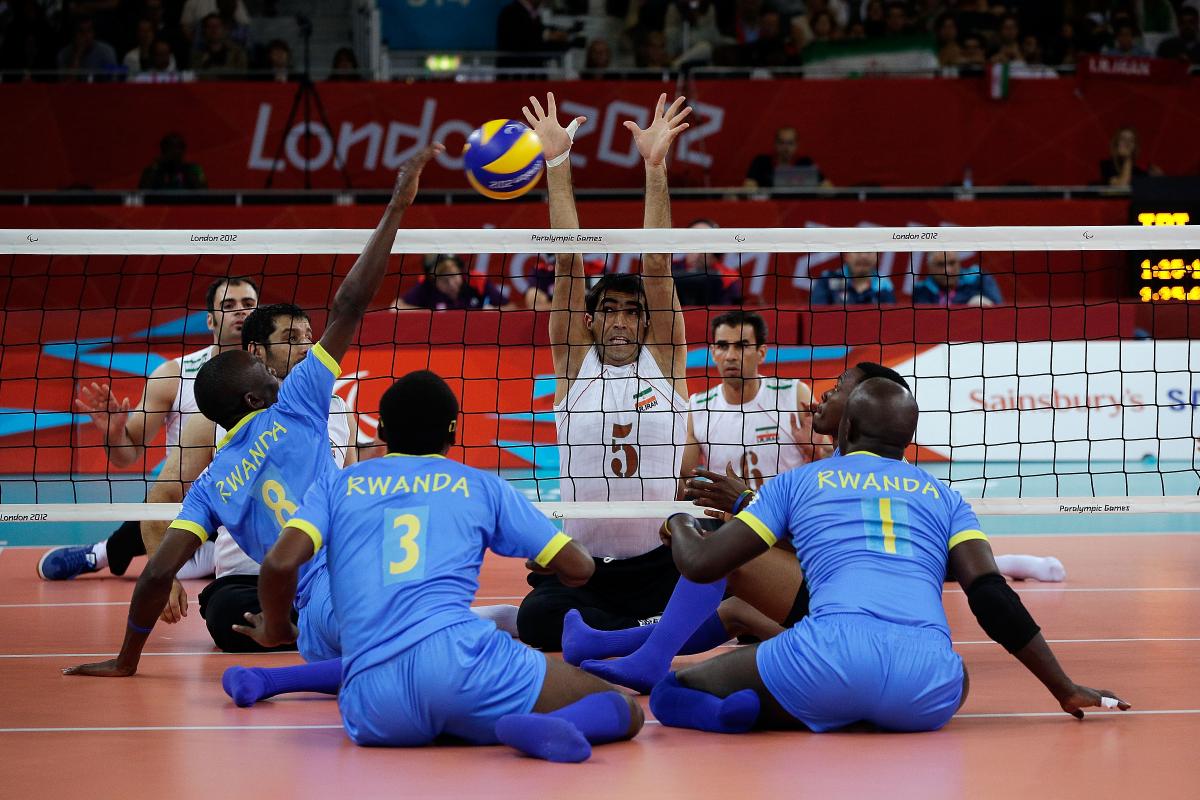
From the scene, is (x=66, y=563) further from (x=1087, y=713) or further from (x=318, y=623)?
(x=1087, y=713)

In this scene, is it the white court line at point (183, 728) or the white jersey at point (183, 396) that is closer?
the white court line at point (183, 728)

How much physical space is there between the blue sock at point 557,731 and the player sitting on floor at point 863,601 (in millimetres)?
453

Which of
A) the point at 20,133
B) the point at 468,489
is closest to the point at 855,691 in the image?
the point at 468,489

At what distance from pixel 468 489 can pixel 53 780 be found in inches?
56.2

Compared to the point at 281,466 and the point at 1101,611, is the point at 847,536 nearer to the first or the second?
the point at 281,466

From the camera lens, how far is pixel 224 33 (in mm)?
16328

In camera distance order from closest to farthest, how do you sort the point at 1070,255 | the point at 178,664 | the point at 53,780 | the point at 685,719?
the point at 53,780
the point at 685,719
the point at 178,664
the point at 1070,255

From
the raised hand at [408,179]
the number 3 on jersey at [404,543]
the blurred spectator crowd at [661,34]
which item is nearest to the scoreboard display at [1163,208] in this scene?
the blurred spectator crowd at [661,34]

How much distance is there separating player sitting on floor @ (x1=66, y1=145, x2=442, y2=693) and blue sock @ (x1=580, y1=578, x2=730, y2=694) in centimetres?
101

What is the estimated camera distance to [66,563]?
802 cm

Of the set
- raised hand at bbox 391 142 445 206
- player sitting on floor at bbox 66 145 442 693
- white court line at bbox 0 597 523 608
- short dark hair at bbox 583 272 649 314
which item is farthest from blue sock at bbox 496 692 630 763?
white court line at bbox 0 597 523 608

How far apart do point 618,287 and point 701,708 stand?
2.18m

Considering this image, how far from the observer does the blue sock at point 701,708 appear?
4.34 m

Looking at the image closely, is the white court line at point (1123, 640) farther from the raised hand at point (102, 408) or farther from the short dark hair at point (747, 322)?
the raised hand at point (102, 408)
